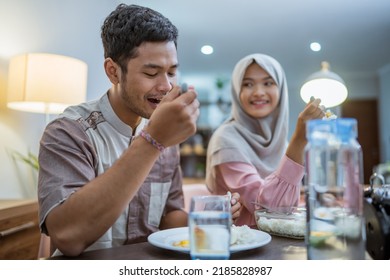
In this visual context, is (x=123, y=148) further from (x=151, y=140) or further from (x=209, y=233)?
(x=209, y=233)

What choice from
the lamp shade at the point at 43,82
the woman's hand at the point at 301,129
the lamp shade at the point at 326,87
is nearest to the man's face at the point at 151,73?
the woman's hand at the point at 301,129

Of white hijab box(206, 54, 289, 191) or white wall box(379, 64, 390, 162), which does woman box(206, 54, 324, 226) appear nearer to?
white hijab box(206, 54, 289, 191)

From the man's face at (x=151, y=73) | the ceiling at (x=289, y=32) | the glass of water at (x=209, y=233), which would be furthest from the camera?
the ceiling at (x=289, y=32)

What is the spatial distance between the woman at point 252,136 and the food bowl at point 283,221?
0.12 m

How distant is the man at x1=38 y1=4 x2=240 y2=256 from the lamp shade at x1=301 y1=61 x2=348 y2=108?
0.40 m

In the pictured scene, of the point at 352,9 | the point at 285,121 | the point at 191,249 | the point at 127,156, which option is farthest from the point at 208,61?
the point at 191,249

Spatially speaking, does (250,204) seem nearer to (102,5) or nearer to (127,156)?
(127,156)

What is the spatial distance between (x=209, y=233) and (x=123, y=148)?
397mm

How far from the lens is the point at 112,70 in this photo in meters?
0.85

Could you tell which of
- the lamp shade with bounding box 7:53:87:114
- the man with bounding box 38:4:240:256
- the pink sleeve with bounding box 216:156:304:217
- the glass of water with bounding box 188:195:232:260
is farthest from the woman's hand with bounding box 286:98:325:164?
the lamp shade with bounding box 7:53:87:114

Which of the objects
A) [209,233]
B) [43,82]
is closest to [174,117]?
[209,233]

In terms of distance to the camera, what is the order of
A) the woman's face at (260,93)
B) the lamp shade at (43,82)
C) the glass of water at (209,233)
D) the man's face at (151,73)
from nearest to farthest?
the glass of water at (209,233) < the man's face at (151,73) < the woman's face at (260,93) < the lamp shade at (43,82)

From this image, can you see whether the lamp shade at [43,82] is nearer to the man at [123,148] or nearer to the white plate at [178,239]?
the man at [123,148]

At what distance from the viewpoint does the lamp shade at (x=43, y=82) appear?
1318 mm
